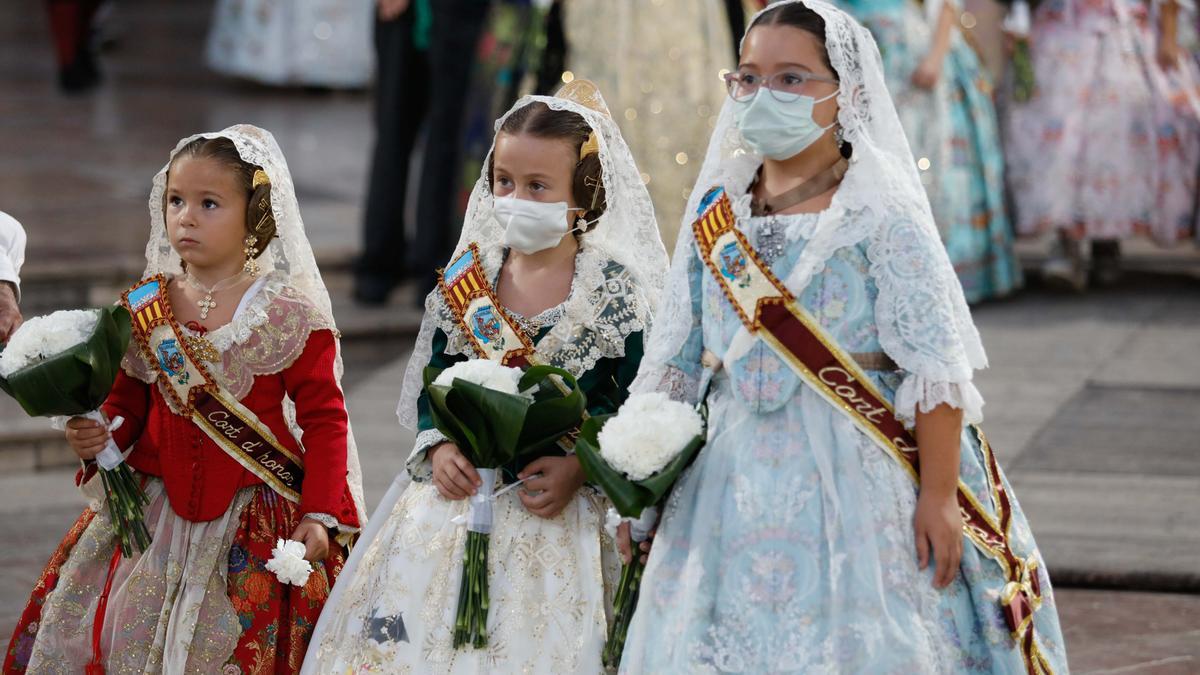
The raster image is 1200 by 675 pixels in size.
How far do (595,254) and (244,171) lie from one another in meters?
0.79

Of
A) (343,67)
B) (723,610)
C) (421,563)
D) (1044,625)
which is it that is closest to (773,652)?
(723,610)

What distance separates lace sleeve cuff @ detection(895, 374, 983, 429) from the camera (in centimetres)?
358

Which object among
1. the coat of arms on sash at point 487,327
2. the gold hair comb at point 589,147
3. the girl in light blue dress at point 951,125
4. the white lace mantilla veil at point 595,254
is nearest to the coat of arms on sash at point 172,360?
the white lace mantilla veil at point 595,254

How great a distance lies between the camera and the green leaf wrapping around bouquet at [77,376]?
406 cm

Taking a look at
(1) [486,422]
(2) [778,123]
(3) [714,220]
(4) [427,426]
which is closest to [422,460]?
(4) [427,426]

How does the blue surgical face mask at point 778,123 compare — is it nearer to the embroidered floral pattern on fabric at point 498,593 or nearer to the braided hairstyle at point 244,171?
the embroidered floral pattern on fabric at point 498,593

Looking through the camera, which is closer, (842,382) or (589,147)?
(842,382)

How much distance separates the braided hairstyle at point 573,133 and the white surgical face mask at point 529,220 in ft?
0.27

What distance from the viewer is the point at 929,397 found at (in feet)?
11.8

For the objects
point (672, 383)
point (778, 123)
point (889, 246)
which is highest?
point (778, 123)

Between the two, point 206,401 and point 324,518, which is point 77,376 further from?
point 324,518

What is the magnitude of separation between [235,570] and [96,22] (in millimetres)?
11308

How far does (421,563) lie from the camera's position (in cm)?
411

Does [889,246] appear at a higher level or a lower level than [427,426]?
higher
